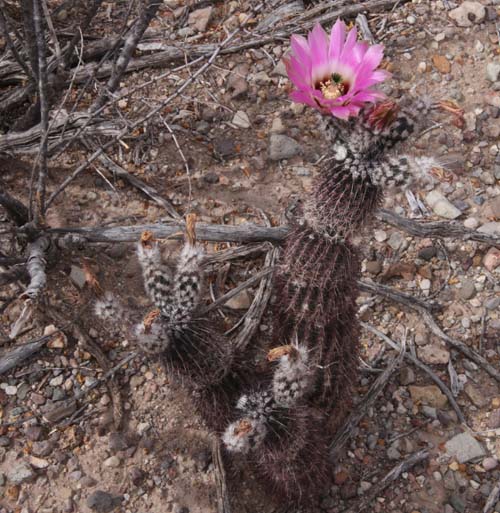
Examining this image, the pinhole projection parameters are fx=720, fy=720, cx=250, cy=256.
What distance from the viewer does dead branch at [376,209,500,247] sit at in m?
2.93

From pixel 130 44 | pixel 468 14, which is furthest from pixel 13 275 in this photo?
pixel 468 14

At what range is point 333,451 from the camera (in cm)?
269

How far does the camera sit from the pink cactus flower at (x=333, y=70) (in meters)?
1.85

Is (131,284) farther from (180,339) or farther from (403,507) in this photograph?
(403,507)

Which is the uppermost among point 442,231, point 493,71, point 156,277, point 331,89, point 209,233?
point 331,89

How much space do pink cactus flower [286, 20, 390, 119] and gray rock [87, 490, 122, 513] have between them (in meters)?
1.60

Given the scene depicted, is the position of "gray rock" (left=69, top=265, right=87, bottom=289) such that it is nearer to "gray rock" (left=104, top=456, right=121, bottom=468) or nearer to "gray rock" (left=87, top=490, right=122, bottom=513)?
"gray rock" (left=104, top=456, right=121, bottom=468)

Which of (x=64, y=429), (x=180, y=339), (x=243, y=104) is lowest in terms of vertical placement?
(x=64, y=429)

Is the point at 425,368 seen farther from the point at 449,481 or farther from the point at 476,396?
the point at 449,481

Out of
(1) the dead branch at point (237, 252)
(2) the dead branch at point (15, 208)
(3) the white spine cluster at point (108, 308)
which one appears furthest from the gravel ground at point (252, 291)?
(3) the white spine cluster at point (108, 308)

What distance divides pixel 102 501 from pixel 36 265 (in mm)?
894

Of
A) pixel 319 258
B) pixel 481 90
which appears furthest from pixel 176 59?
pixel 319 258

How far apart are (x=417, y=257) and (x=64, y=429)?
165 centimetres

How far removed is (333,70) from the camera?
6.83 feet
